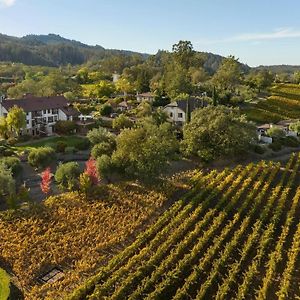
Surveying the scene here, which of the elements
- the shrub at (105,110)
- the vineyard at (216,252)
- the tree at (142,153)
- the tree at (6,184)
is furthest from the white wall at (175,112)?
the tree at (6,184)

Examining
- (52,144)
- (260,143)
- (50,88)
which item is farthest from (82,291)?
(50,88)

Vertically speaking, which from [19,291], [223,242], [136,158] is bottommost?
[19,291]

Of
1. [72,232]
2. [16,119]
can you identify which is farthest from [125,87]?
[72,232]

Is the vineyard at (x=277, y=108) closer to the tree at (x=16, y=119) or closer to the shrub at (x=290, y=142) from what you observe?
the shrub at (x=290, y=142)

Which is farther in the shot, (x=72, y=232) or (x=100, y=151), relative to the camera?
(x=100, y=151)

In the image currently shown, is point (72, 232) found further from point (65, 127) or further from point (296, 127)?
point (296, 127)

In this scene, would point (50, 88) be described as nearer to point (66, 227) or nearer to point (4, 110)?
point (4, 110)

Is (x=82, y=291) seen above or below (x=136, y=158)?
below
